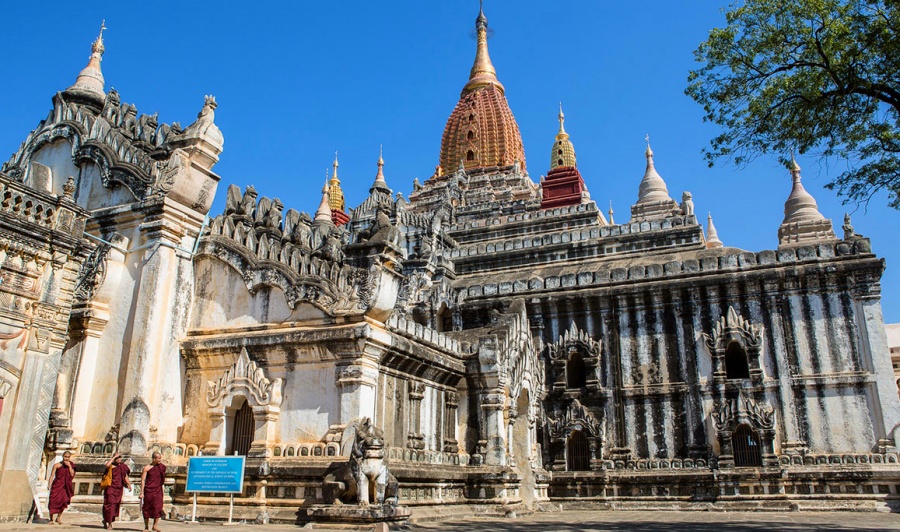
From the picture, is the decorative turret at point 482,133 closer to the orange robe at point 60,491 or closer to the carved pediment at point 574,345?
the carved pediment at point 574,345

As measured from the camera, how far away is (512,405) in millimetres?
21141

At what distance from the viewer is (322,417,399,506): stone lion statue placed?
13.8 m

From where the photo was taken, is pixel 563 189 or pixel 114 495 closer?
pixel 114 495

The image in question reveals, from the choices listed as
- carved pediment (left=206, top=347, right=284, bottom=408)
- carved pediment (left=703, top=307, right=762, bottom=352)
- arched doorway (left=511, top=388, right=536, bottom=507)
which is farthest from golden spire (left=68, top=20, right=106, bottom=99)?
carved pediment (left=703, top=307, right=762, bottom=352)

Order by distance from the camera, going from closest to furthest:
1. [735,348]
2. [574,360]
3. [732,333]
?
[732,333] → [735,348] → [574,360]

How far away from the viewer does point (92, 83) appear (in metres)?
22.6

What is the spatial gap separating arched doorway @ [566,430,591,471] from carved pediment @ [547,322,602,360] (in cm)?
294

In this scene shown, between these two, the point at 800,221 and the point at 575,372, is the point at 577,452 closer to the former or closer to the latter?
the point at 575,372

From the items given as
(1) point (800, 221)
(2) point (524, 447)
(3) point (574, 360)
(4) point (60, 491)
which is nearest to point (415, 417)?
(2) point (524, 447)

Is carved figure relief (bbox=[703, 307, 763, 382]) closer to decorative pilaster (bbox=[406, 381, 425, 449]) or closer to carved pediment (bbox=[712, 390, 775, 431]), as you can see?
carved pediment (bbox=[712, 390, 775, 431])

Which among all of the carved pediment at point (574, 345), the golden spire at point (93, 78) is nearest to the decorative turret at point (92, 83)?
the golden spire at point (93, 78)

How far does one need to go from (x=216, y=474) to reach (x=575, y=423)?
16517mm

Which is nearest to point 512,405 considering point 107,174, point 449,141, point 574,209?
point 107,174

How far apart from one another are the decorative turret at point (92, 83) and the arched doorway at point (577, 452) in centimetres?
1965
